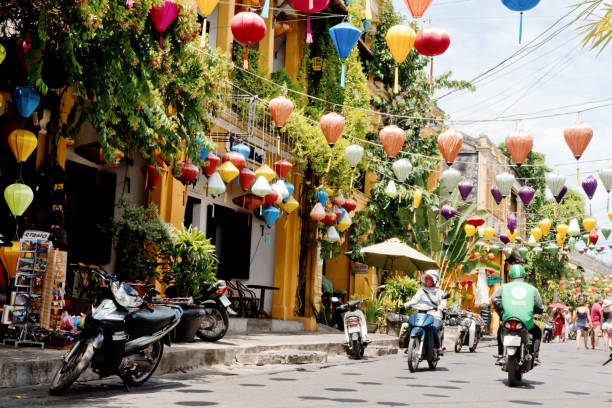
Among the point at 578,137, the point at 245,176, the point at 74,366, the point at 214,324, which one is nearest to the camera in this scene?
the point at 74,366

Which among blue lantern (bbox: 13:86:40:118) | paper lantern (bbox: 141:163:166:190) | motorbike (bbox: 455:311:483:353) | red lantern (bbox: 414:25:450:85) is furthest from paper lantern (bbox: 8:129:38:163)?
motorbike (bbox: 455:311:483:353)

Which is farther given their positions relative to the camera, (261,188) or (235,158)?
(261,188)

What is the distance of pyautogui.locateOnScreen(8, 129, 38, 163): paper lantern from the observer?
988 cm

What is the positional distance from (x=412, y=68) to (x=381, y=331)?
9.28 m

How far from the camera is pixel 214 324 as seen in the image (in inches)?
512

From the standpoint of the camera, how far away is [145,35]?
8.52 meters

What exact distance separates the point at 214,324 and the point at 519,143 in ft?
19.8

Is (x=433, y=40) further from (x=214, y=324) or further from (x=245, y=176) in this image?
(x=214, y=324)

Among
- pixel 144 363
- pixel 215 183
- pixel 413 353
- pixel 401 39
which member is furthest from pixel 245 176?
pixel 144 363

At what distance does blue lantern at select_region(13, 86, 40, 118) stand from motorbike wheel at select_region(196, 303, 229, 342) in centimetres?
490

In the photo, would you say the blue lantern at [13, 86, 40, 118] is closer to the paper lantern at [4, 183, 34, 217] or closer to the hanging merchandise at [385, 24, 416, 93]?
the paper lantern at [4, 183, 34, 217]

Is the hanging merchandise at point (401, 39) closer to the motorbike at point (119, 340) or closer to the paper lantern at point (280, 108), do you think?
the paper lantern at point (280, 108)

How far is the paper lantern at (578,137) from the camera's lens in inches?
479

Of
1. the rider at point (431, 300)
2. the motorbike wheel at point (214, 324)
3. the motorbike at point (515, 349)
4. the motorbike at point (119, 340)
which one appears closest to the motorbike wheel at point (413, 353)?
the rider at point (431, 300)
